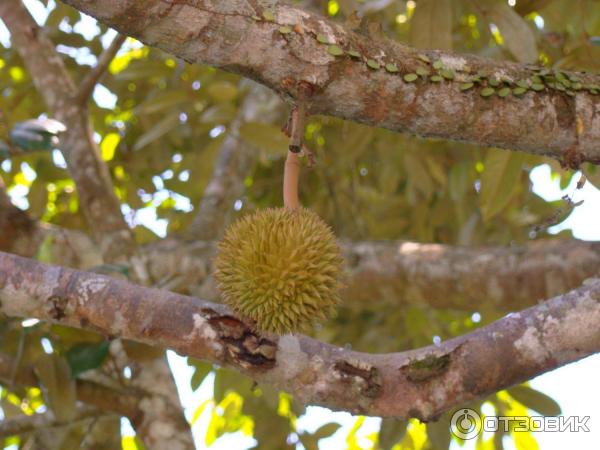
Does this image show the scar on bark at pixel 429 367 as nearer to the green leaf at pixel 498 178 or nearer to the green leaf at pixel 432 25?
A: the green leaf at pixel 498 178

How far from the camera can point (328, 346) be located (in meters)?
1.38

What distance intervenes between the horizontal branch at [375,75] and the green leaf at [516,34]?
611mm

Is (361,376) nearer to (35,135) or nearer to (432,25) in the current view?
(432,25)

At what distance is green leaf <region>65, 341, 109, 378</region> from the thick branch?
0.60 metres

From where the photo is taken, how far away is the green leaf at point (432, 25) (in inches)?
80.0

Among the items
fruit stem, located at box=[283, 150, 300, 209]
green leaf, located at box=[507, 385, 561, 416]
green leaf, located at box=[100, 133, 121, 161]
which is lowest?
fruit stem, located at box=[283, 150, 300, 209]

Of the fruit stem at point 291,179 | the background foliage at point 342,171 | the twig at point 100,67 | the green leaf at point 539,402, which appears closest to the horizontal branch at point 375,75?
the fruit stem at point 291,179

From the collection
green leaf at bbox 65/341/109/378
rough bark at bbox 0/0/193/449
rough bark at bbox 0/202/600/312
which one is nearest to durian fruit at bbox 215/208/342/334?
green leaf at bbox 65/341/109/378

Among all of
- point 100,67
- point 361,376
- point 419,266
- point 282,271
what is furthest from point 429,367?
point 100,67

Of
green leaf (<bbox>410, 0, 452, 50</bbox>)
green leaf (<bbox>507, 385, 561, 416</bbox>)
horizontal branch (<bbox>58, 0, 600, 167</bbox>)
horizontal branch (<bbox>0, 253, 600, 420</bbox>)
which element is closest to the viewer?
horizontal branch (<bbox>58, 0, 600, 167</bbox>)

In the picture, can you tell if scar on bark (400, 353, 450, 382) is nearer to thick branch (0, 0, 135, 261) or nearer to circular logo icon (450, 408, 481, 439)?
circular logo icon (450, 408, 481, 439)

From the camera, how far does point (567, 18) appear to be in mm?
2357

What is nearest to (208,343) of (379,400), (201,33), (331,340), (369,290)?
(379,400)

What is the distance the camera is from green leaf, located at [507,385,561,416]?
7.02ft
